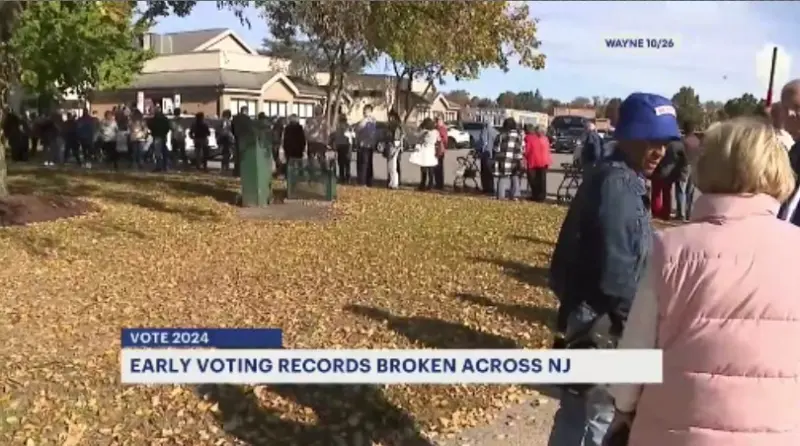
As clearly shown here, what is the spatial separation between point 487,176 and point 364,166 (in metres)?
2.52

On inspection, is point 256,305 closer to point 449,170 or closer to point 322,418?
point 322,418

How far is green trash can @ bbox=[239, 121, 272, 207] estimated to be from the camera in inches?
489

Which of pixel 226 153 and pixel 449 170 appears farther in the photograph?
pixel 226 153

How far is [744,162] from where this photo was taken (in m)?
2.29

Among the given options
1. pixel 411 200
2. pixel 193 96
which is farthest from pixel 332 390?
pixel 193 96

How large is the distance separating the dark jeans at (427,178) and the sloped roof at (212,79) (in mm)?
3706

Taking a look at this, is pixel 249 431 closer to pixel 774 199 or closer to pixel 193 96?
pixel 774 199

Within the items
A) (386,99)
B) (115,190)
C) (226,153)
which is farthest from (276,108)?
(115,190)

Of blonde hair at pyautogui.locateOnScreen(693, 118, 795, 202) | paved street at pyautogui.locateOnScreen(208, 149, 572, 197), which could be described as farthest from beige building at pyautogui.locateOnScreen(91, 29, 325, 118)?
blonde hair at pyautogui.locateOnScreen(693, 118, 795, 202)

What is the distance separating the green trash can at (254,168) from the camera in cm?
1243

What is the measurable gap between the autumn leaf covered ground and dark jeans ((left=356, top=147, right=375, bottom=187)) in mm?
4740

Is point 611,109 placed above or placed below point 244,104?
below

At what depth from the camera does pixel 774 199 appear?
2.33 meters

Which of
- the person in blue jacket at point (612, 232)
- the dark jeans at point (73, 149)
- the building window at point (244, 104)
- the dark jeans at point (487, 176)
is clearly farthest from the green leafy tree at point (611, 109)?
the dark jeans at point (73, 149)
